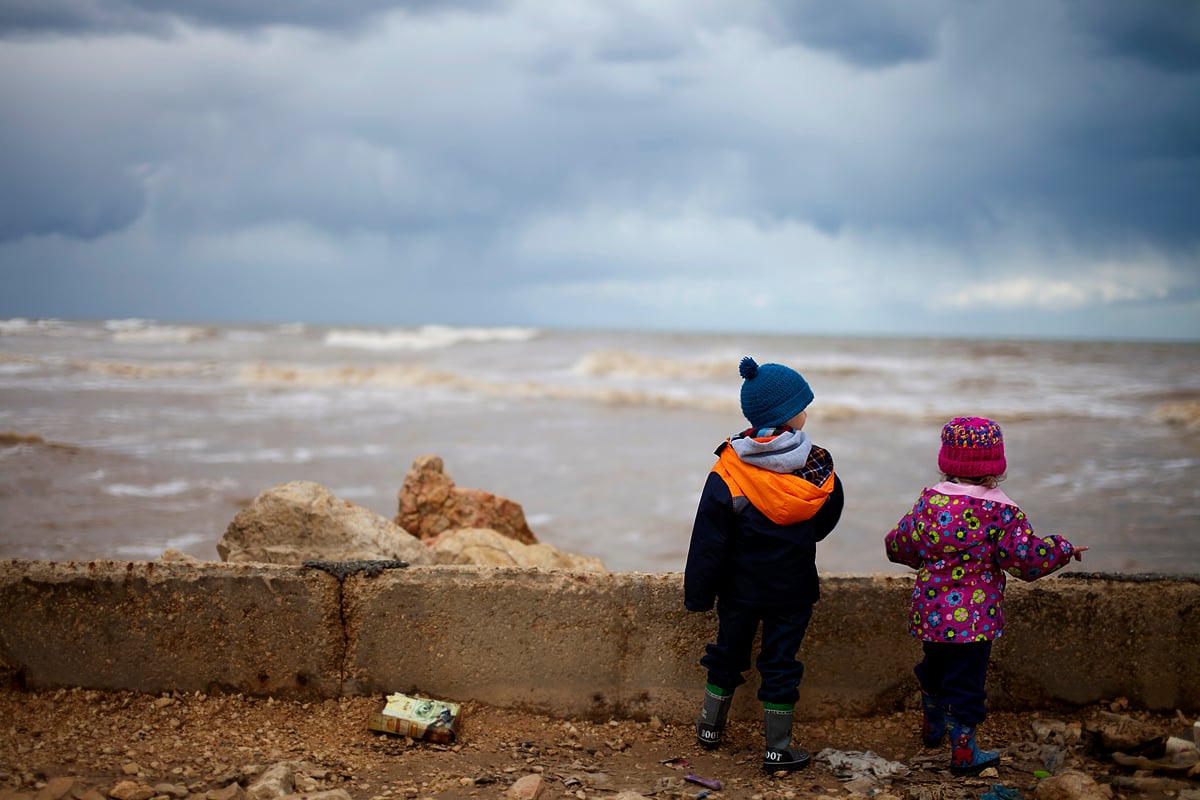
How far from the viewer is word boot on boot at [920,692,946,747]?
3021mm

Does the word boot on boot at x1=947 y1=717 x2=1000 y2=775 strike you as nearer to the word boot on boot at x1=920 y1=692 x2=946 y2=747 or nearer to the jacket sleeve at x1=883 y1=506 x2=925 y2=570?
the word boot on boot at x1=920 y1=692 x2=946 y2=747

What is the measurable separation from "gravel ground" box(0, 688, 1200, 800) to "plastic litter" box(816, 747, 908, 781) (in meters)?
0.02

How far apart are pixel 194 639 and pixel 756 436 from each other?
6.94ft

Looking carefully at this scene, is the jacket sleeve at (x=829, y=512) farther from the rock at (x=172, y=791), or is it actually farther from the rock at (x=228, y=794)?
the rock at (x=172, y=791)

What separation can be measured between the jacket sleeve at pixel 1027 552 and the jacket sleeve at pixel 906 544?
25 cm

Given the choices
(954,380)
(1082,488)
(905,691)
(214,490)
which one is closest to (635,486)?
(214,490)

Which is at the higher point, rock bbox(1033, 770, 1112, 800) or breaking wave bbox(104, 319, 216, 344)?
breaking wave bbox(104, 319, 216, 344)

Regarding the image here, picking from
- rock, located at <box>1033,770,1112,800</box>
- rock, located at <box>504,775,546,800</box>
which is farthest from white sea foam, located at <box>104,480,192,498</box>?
rock, located at <box>1033,770,1112,800</box>

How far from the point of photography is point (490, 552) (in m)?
4.75

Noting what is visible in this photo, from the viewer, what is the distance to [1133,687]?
3217mm

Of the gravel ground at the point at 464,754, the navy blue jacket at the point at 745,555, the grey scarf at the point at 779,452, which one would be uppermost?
the grey scarf at the point at 779,452

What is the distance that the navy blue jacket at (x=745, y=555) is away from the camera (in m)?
2.81

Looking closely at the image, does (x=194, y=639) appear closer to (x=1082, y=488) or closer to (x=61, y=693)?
(x=61, y=693)

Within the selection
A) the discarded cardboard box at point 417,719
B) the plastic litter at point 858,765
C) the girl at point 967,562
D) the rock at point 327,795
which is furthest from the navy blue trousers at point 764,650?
the rock at point 327,795
